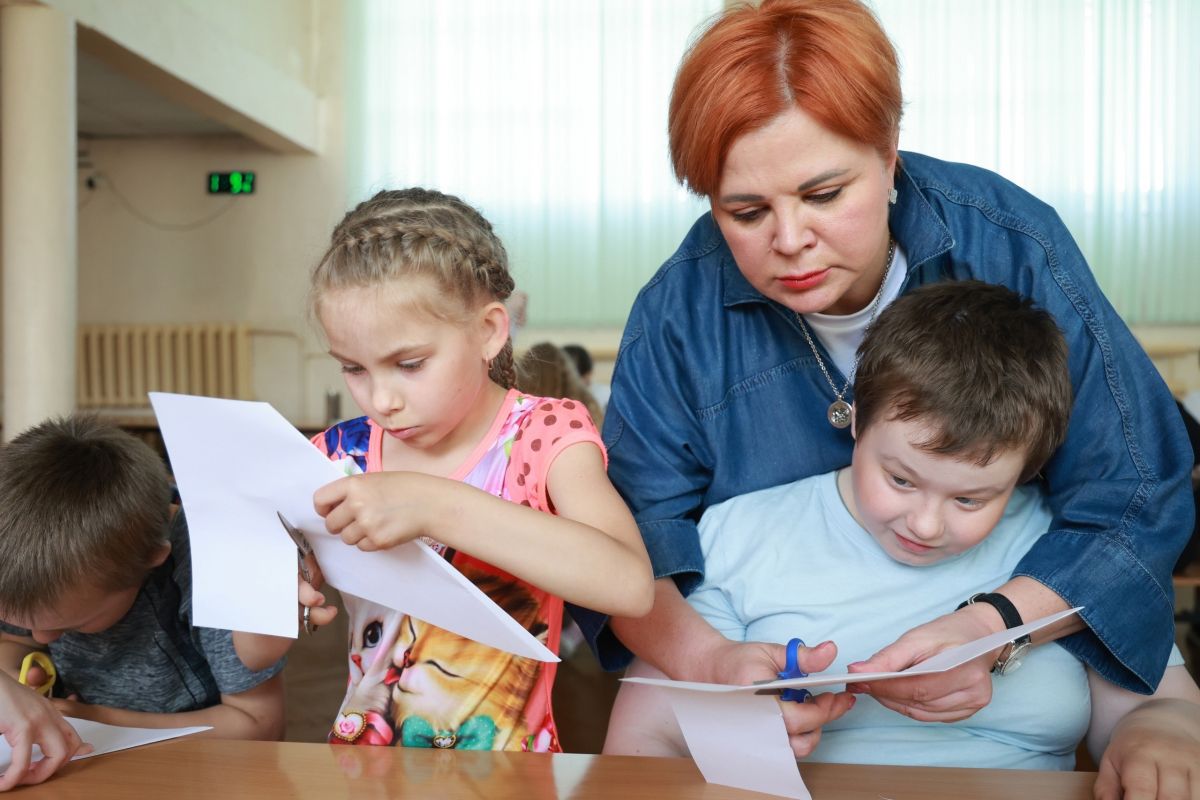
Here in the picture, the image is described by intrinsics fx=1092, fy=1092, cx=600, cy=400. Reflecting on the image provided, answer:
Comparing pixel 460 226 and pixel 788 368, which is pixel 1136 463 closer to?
pixel 788 368

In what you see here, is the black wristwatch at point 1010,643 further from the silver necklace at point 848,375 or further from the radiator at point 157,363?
the radiator at point 157,363

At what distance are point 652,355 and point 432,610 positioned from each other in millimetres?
557

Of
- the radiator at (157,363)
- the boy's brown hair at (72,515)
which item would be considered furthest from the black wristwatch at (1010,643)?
the radiator at (157,363)

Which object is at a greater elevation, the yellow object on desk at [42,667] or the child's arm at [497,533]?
the child's arm at [497,533]

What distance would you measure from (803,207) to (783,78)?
5.6 inches

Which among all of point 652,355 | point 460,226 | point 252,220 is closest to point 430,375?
point 460,226

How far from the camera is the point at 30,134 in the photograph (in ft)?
14.6

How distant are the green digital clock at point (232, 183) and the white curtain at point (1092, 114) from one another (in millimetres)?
4392

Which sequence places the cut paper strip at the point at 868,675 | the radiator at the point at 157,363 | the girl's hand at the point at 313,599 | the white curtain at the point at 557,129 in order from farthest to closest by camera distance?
the radiator at the point at 157,363 < the white curtain at the point at 557,129 < the girl's hand at the point at 313,599 < the cut paper strip at the point at 868,675

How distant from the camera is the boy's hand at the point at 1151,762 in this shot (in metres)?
0.89

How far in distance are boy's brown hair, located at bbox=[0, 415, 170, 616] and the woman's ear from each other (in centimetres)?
45

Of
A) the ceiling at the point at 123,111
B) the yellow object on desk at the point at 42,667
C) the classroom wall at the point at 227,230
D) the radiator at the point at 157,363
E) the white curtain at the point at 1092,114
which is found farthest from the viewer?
the radiator at the point at 157,363

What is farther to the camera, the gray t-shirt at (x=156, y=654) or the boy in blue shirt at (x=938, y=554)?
the gray t-shirt at (x=156, y=654)

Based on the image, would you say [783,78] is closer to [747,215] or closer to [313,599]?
[747,215]
